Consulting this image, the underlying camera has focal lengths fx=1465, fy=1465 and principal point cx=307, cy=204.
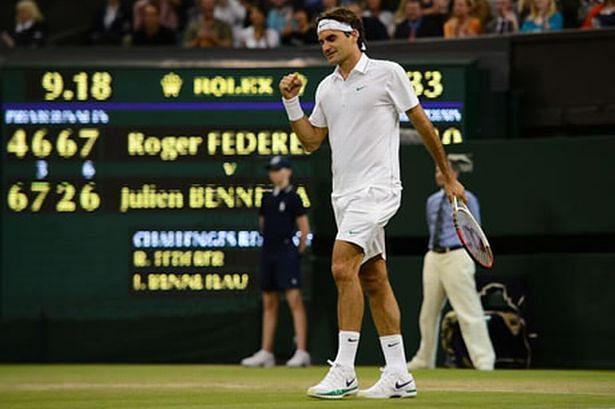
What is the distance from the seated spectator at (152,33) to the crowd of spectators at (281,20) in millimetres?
11

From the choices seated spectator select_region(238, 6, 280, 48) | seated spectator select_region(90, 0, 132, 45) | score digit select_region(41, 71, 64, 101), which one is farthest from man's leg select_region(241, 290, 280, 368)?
seated spectator select_region(90, 0, 132, 45)

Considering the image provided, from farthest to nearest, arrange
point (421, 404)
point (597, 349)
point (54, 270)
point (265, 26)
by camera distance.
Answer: point (265, 26)
point (54, 270)
point (597, 349)
point (421, 404)

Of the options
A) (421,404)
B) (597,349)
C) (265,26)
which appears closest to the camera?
(421,404)

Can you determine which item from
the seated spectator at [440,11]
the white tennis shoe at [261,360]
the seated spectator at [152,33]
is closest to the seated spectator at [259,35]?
the seated spectator at [152,33]

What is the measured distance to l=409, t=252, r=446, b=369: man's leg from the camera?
13.2 m

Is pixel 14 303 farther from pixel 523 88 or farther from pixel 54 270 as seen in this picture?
pixel 523 88

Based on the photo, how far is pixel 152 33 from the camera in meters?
16.5

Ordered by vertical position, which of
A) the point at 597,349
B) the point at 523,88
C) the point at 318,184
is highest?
the point at 523,88

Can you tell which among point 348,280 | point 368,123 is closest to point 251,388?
point 348,280

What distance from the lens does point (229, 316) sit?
47.4ft

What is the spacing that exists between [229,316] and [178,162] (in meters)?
1.60

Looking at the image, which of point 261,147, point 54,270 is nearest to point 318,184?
point 261,147

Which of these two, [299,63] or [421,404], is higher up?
[299,63]

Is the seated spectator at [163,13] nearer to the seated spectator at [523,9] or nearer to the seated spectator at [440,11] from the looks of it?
→ the seated spectator at [440,11]
